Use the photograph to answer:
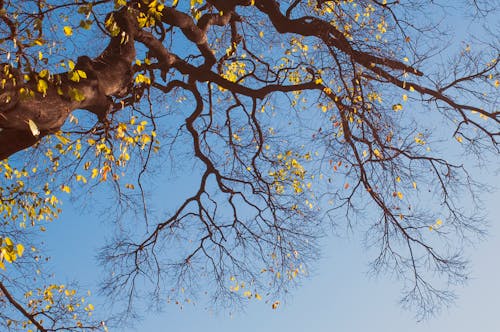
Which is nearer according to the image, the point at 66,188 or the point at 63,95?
the point at 63,95

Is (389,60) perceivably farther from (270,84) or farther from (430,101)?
(270,84)

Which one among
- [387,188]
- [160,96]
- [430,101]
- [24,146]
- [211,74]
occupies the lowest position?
[24,146]

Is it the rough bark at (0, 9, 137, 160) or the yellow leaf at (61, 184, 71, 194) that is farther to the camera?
the yellow leaf at (61, 184, 71, 194)

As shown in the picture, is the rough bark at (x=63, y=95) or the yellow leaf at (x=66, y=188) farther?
the yellow leaf at (x=66, y=188)

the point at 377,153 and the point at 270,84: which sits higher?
the point at 270,84

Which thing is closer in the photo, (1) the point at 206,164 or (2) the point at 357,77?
(2) the point at 357,77

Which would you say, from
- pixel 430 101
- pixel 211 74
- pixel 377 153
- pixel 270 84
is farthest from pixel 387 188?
pixel 211 74

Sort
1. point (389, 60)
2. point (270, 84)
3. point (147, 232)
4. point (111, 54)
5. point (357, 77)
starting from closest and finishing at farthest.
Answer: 1. point (111, 54)
2. point (389, 60)
3. point (357, 77)
4. point (270, 84)
5. point (147, 232)

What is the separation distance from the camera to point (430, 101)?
8.31 m

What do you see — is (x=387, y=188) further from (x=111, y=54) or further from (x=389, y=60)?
(x=111, y=54)

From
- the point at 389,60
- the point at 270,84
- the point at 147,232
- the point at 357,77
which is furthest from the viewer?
the point at 147,232

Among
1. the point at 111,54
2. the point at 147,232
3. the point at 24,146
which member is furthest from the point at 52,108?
the point at 147,232

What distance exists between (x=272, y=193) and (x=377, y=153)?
2497mm

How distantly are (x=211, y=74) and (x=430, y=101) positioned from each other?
12.2ft
